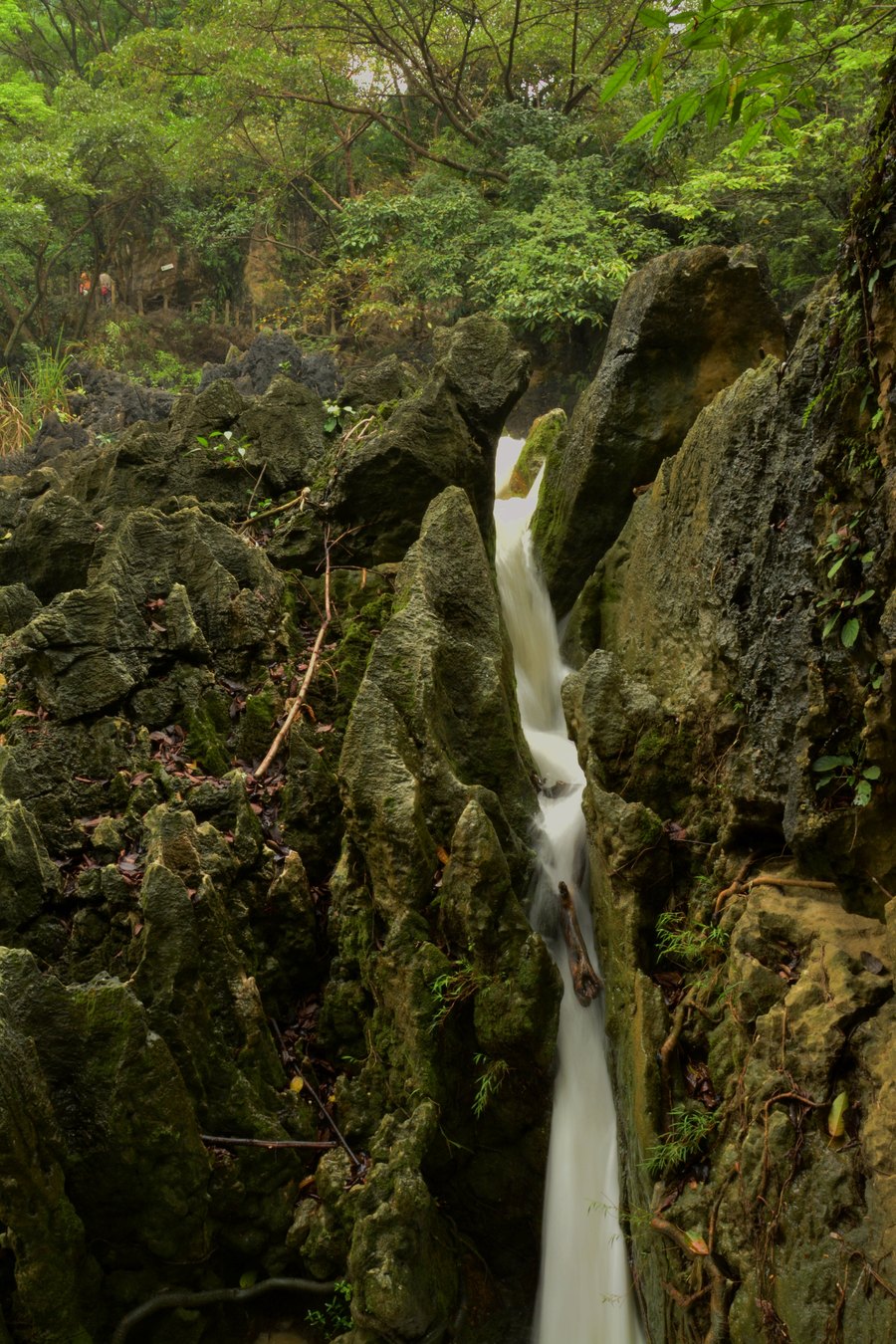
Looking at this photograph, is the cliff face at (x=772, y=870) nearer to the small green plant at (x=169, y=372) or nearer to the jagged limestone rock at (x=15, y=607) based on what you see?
the jagged limestone rock at (x=15, y=607)

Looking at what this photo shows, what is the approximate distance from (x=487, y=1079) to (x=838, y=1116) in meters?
1.57

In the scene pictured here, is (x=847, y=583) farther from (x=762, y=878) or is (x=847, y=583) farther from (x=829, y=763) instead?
(x=762, y=878)

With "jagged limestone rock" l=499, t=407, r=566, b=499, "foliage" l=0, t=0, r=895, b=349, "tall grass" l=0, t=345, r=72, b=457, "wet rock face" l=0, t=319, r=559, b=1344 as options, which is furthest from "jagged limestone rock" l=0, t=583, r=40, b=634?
"foliage" l=0, t=0, r=895, b=349

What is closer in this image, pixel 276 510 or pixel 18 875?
pixel 18 875

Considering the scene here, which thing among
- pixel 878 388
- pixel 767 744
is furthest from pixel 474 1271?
pixel 878 388

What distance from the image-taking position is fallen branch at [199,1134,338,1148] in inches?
155

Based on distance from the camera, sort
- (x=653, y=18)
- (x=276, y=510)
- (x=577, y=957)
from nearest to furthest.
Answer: (x=653, y=18) → (x=577, y=957) → (x=276, y=510)

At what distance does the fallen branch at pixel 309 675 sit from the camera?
17.9 ft

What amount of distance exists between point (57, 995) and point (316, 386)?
11024 millimetres

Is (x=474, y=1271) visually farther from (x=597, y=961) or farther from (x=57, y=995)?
(x=57, y=995)

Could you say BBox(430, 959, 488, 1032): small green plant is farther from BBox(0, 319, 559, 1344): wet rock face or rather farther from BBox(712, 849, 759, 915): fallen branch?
BBox(712, 849, 759, 915): fallen branch

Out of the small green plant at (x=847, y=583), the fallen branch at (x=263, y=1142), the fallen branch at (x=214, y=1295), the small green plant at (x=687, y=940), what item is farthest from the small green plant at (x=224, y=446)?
the fallen branch at (x=214, y=1295)

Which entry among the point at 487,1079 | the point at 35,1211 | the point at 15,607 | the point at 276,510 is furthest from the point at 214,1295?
the point at 276,510

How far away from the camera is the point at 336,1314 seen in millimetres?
3879
